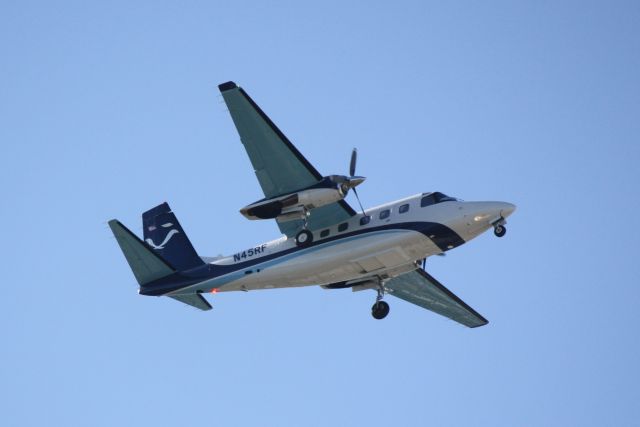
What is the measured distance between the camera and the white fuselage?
2925cm

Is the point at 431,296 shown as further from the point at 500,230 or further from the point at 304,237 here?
the point at 304,237

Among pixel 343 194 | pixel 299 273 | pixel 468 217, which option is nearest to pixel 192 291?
pixel 299 273

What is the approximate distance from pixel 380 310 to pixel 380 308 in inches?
2.7

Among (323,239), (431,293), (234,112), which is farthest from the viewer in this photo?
(431,293)

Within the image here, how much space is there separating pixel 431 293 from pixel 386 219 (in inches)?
214

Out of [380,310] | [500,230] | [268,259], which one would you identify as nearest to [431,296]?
[380,310]

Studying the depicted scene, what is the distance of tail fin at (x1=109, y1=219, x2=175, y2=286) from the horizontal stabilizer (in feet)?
2.94

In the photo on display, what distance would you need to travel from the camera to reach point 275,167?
95.3 ft

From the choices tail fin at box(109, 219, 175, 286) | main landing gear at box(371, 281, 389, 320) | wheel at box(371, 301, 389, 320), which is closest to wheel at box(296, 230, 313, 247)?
main landing gear at box(371, 281, 389, 320)

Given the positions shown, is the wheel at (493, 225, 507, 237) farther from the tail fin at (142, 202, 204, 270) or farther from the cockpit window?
the tail fin at (142, 202, 204, 270)

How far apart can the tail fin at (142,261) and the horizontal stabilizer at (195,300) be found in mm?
896

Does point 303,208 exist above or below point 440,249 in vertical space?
above

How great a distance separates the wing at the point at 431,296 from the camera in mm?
33375

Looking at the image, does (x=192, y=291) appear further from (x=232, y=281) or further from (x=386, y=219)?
(x=386, y=219)
